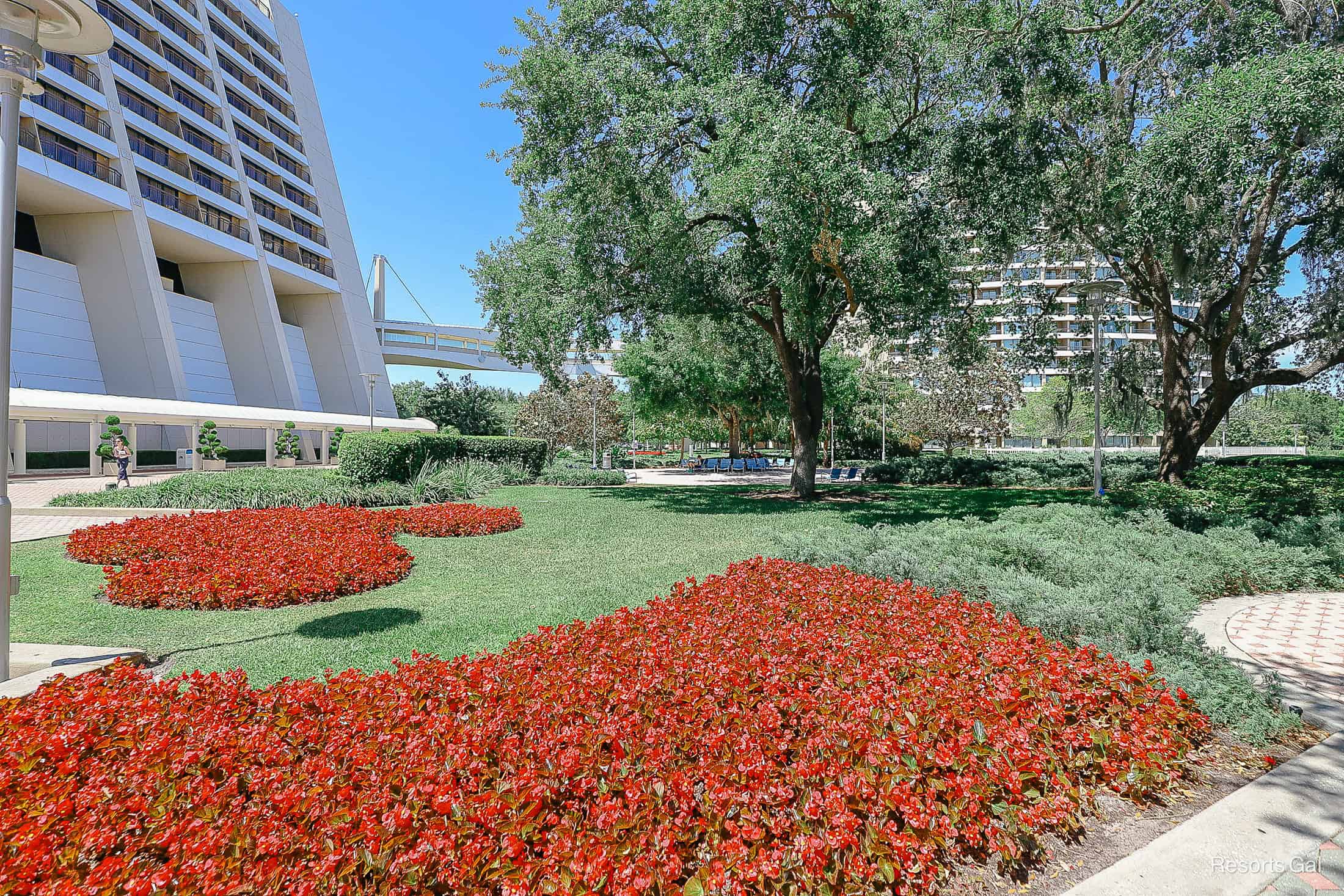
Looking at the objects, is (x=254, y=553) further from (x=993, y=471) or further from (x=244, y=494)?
(x=993, y=471)

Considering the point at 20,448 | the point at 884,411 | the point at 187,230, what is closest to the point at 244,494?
the point at 20,448

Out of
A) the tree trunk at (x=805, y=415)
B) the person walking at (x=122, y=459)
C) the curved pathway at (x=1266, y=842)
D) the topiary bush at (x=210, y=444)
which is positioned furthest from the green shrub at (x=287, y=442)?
the curved pathway at (x=1266, y=842)

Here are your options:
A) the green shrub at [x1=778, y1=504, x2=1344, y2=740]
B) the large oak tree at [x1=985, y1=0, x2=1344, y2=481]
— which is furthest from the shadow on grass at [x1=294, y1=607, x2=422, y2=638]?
the large oak tree at [x1=985, y1=0, x2=1344, y2=481]

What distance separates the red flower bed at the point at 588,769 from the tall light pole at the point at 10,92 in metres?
1.13

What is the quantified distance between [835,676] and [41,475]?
34.4 metres

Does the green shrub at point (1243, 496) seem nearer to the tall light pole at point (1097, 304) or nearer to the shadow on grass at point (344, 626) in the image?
the tall light pole at point (1097, 304)

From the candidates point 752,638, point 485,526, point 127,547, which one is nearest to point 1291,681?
point 752,638

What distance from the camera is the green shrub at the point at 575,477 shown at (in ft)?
77.5

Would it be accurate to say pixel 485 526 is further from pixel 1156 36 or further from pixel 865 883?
pixel 1156 36

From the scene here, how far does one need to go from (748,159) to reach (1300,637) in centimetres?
978

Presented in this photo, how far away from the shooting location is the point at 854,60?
1260 cm

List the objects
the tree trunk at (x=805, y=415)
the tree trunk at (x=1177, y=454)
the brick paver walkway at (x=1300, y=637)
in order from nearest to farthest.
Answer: the brick paver walkway at (x=1300, y=637) < the tree trunk at (x=805, y=415) < the tree trunk at (x=1177, y=454)

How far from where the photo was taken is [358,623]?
5863 mm

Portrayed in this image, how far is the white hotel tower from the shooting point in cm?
2797
